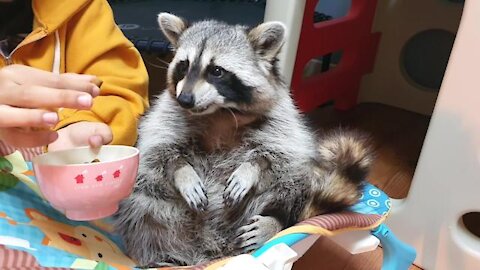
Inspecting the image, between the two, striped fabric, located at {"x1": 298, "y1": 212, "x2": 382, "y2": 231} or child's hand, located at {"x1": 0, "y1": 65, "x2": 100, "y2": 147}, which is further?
striped fabric, located at {"x1": 298, "y1": 212, "x2": 382, "y2": 231}

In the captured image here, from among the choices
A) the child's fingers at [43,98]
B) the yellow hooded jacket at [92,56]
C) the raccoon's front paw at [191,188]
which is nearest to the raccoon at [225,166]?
the raccoon's front paw at [191,188]

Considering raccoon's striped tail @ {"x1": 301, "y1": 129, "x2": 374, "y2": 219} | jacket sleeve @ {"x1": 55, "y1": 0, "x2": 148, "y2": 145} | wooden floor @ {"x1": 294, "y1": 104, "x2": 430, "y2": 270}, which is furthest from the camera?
wooden floor @ {"x1": 294, "y1": 104, "x2": 430, "y2": 270}

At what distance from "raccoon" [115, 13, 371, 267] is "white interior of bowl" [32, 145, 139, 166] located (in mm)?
131

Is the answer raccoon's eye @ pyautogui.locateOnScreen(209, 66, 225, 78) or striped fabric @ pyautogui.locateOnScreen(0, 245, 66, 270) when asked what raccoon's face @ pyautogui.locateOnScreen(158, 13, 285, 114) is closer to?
raccoon's eye @ pyautogui.locateOnScreen(209, 66, 225, 78)

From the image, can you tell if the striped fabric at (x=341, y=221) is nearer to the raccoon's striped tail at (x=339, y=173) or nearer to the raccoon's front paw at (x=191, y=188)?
the raccoon's striped tail at (x=339, y=173)

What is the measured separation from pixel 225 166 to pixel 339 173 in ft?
0.64

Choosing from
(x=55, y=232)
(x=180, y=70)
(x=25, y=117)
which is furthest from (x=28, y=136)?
(x=180, y=70)

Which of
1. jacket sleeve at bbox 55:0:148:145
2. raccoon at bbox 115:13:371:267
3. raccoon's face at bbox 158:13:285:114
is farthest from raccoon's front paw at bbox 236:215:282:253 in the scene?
jacket sleeve at bbox 55:0:148:145

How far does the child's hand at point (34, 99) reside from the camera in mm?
622

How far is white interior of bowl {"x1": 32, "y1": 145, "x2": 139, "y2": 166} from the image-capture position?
71 cm

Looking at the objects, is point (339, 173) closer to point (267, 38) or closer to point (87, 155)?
point (267, 38)

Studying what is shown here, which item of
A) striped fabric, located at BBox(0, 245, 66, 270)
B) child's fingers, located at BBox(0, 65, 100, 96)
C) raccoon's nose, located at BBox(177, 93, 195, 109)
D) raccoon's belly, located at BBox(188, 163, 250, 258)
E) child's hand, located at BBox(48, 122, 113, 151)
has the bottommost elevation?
raccoon's belly, located at BBox(188, 163, 250, 258)

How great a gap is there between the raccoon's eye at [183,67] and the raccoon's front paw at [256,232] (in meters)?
0.27

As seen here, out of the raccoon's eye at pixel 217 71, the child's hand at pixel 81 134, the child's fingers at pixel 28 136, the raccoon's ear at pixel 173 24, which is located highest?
the raccoon's ear at pixel 173 24
